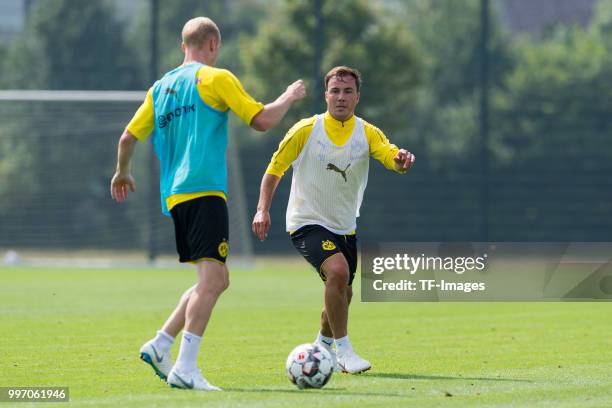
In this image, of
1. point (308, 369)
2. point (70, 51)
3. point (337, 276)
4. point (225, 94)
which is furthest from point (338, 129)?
point (70, 51)

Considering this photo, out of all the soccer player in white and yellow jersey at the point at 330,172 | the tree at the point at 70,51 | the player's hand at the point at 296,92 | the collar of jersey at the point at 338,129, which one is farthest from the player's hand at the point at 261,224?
the tree at the point at 70,51

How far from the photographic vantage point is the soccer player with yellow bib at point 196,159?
808cm

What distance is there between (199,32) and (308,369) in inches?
87.6

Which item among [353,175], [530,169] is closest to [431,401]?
[353,175]

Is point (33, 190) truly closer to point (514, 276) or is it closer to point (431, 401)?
point (514, 276)

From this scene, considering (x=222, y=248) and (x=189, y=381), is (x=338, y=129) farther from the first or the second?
(x=189, y=381)

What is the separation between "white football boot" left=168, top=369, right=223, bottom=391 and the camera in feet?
26.1

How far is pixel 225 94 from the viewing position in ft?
26.8

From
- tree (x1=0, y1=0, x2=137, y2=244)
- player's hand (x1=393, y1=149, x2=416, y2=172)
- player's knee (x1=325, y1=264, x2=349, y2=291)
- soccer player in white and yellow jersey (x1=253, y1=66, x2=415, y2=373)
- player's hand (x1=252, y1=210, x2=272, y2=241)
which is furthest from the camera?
tree (x1=0, y1=0, x2=137, y2=244)

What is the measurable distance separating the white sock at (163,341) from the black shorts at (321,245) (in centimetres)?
150

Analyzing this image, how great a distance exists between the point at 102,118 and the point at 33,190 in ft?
6.80

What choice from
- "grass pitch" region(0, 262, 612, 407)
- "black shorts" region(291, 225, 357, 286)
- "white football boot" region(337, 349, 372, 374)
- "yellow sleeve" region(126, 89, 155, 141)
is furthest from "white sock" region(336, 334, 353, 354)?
"yellow sleeve" region(126, 89, 155, 141)

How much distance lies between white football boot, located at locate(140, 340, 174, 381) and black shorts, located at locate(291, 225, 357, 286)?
1570 millimetres

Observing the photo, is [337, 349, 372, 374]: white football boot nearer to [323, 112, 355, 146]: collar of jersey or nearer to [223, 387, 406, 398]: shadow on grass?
[223, 387, 406, 398]: shadow on grass
